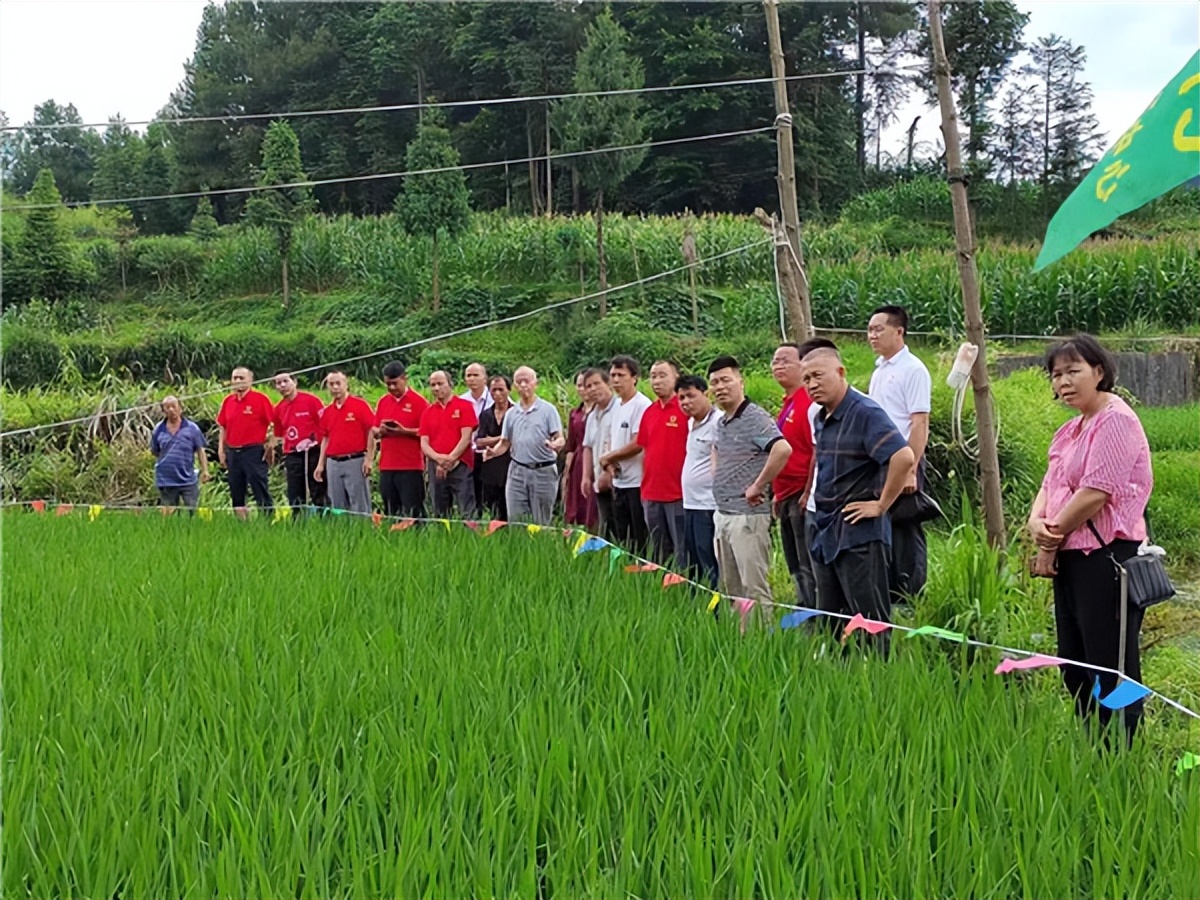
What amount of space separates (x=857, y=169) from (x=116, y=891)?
29.8m

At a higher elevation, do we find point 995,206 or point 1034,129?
point 1034,129

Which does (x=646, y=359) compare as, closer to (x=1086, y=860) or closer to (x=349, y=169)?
(x=1086, y=860)

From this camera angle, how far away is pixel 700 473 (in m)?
5.45

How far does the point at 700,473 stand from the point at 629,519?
51.0 inches

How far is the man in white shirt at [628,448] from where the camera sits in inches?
247

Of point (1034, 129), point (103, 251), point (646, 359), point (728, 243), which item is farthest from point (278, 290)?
point (1034, 129)

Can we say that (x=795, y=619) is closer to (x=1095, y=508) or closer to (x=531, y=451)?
(x=1095, y=508)

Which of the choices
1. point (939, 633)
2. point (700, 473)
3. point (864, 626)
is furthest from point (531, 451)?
point (939, 633)

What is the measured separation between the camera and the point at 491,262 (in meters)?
21.8

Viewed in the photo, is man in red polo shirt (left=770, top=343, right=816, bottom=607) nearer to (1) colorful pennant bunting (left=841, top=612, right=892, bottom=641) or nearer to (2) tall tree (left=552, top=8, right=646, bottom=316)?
(1) colorful pennant bunting (left=841, top=612, right=892, bottom=641)

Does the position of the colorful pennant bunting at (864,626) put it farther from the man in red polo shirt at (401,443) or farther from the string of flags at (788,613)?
the man in red polo shirt at (401,443)

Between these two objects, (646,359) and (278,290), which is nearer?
(646,359)

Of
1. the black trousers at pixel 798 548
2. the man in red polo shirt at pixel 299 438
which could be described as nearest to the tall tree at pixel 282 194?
the man in red polo shirt at pixel 299 438

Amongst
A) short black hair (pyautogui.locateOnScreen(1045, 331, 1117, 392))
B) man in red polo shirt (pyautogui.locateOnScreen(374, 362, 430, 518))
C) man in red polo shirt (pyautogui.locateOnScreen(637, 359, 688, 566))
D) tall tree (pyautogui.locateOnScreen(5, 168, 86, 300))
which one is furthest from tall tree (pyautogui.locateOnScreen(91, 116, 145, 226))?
short black hair (pyautogui.locateOnScreen(1045, 331, 1117, 392))
